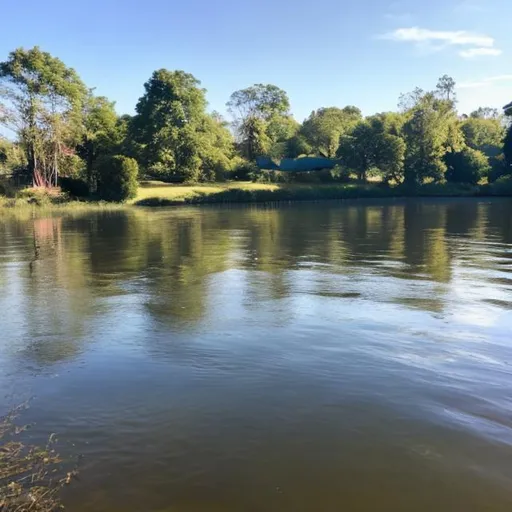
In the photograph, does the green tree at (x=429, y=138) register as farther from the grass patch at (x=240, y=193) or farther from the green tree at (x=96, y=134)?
the green tree at (x=96, y=134)

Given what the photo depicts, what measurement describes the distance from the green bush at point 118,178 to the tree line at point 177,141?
0.11 metres

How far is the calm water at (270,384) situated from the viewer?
4.58 m

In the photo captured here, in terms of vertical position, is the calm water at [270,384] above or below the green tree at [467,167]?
below

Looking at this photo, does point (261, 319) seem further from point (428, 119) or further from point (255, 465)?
point (428, 119)

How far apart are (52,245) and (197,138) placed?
51.0 m

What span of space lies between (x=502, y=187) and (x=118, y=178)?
168 feet

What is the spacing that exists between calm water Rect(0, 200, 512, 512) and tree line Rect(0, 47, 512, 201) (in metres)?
48.3

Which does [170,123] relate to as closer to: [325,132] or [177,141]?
[177,141]

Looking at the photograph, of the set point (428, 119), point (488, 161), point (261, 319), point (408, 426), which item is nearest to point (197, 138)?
point (428, 119)

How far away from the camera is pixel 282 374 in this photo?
710cm

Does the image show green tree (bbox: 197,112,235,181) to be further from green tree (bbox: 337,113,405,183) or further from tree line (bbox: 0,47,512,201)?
green tree (bbox: 337,113,405,183)

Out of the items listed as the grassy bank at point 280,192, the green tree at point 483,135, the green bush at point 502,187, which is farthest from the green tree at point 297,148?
the green bush at point 502,187

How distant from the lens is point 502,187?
72125mm

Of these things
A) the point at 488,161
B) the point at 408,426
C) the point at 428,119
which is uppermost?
the point at 428,119
